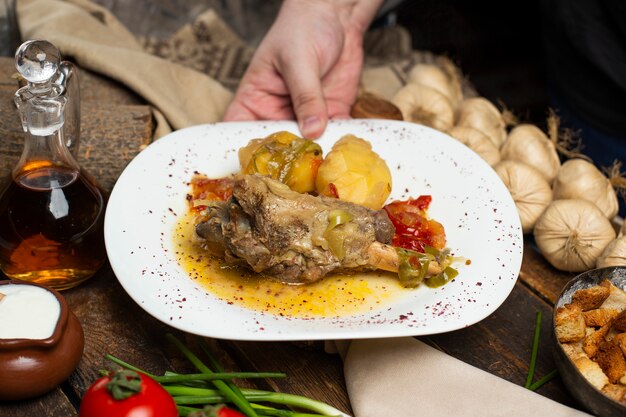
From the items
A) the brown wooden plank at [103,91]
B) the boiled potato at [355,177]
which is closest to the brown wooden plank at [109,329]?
the boiled potato at [355,177]

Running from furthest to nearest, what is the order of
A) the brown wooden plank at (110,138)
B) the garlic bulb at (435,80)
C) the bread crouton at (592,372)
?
1. the garlic bulb at (435,80)
2. the brown wooden plank at (110,138)
3. the bread crouton at (592,372)

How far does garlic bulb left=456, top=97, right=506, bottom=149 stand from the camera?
3951 mm

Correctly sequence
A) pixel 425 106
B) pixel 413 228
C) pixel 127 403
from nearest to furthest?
pixel 127 403 → pixel 413 228 → pixel 425 106

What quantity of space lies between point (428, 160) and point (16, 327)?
6.04 feet

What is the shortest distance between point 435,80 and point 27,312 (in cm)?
282

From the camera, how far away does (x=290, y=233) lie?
2.45 m

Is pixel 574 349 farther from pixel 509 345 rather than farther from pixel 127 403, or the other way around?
pixel 127 403

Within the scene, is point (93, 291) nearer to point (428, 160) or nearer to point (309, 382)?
point (309, 382)

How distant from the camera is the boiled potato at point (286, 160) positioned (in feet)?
9.52

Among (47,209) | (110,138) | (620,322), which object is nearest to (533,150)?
(620,322)

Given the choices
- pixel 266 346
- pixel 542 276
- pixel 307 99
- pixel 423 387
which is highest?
pixel 307 99

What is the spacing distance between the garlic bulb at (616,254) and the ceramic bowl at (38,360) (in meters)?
2.06

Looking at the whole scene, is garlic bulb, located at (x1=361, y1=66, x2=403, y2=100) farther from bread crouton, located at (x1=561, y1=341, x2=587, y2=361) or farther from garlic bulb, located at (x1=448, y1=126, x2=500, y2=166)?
bread crouton, located at (x1=561, y1=341, x2=587, y2=361)

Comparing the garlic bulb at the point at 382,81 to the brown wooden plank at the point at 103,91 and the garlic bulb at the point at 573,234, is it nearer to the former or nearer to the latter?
the brown wooden plank at the point at 103,91
